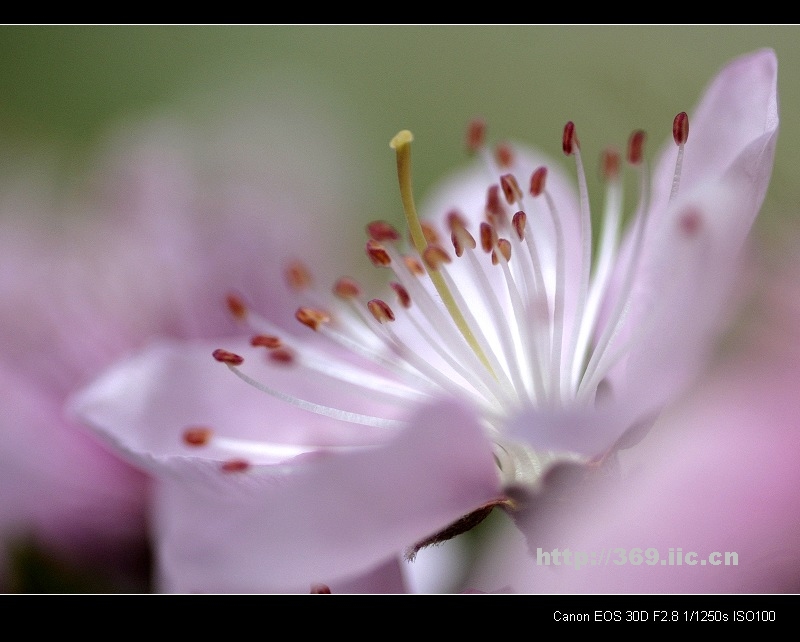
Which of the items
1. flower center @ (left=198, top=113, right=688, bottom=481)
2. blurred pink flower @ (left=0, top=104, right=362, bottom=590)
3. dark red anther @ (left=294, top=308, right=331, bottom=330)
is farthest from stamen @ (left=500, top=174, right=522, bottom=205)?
blurred pink flower @ (left=0, top=104, right=362, bottom=590)

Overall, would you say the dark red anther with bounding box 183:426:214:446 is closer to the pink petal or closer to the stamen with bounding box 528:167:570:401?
the pink petal

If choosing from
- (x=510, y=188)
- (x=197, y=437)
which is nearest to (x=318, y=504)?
(x=197, y=437)

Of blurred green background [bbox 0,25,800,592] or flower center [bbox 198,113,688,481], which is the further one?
blurred green background [bbox 0,25,800,592]

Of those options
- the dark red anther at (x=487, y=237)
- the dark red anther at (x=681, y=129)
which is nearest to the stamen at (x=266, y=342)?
the dark red anther at (x=487, y=237)

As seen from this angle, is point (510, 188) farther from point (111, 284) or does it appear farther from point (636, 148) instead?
point (111, 284)

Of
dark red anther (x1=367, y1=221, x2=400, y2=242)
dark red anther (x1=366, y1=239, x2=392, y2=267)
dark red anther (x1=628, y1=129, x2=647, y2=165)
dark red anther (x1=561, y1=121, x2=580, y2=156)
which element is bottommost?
dark red anther (x1=366, y1=239, x2=392, y2=267)

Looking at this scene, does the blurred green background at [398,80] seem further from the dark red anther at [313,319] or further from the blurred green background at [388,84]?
the dark red anther at [313,319]
